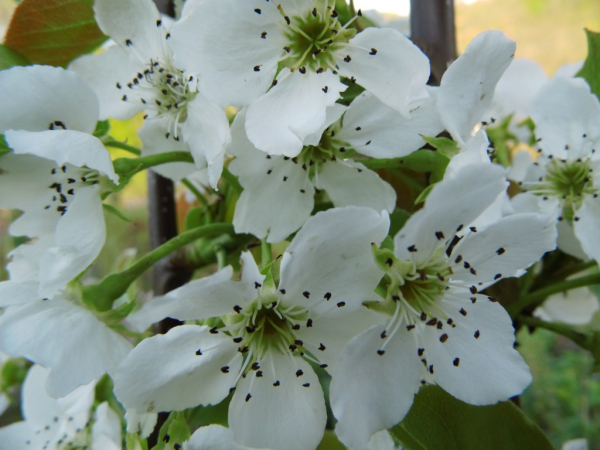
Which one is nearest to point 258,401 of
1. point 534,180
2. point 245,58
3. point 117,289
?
point 117,289

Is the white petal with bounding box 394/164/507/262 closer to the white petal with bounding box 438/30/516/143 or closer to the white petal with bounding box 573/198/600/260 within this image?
the white petal with bounding box 438/30/516/143

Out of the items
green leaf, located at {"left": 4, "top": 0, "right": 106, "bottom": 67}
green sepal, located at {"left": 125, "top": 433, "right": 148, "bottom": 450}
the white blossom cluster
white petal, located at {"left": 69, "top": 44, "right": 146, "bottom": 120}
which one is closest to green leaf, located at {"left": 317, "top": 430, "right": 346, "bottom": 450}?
the white blossom cluster

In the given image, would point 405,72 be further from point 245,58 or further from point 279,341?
point 279,341

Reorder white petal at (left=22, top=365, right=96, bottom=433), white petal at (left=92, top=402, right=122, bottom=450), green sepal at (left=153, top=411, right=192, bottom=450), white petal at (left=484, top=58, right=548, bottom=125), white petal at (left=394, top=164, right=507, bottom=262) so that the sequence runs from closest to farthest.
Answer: white petal at (left=394, top=164, right=507, bottom=262) → green sepal at (left=153, top=411, right=192, bottom=450) → white petal at (left=92, top=402, right=122, bottom=450) → white petal at (left=22, top=365, right=96, bottom=433) → white petal at (left=484, top=58, right=548, bottom=125)

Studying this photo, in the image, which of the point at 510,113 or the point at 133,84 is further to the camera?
the point at 510,113

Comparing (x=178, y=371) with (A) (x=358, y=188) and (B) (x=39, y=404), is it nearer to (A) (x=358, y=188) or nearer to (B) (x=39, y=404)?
(A) (x=358, y=188)

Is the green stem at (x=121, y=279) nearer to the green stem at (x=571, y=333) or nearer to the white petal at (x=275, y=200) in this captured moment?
the white petal at (x=275, y=200)
